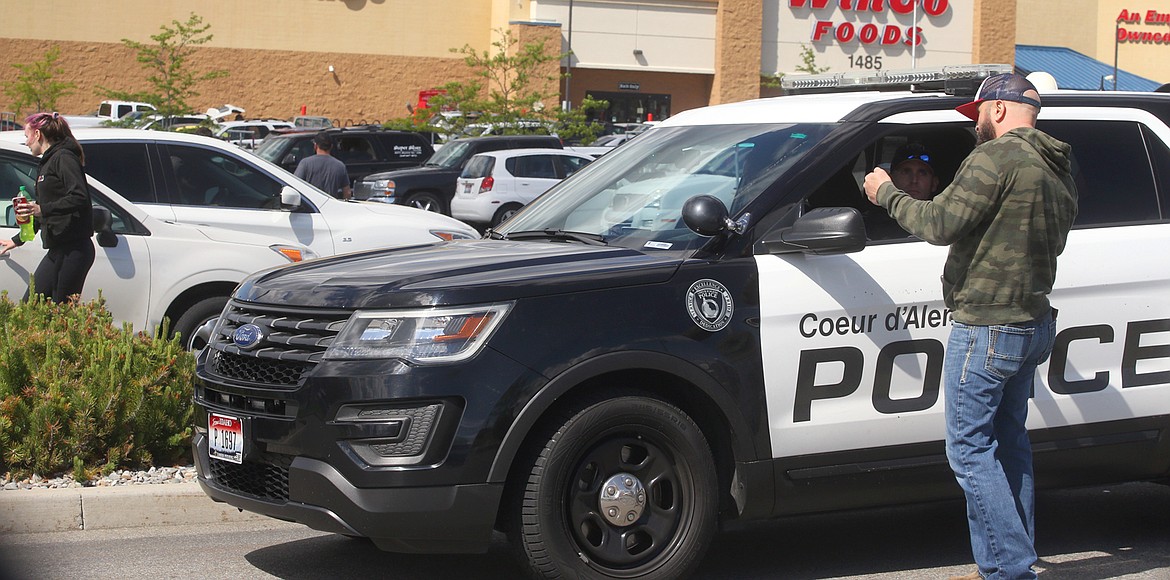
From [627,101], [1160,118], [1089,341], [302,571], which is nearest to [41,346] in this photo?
[302,571]

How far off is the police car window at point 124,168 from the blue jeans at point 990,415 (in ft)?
22.2

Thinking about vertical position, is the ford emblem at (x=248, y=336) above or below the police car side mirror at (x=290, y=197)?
below

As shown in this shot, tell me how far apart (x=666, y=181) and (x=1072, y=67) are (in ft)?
180

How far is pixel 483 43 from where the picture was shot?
51.2 m

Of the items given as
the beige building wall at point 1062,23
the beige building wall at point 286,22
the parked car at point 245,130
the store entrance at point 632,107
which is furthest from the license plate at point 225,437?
the beige building wall at point 1062,23

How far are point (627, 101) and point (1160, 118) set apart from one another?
4472 centimetres

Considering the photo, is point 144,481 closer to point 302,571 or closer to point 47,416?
point 47,416

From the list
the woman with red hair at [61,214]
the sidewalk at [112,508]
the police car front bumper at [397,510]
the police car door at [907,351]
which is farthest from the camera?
the woman with red hair at [61,214]

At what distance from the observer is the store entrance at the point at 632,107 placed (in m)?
50.0

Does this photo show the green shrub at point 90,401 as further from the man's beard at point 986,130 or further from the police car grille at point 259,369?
the man's beard at point 986,130

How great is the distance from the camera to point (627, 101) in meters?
50.1

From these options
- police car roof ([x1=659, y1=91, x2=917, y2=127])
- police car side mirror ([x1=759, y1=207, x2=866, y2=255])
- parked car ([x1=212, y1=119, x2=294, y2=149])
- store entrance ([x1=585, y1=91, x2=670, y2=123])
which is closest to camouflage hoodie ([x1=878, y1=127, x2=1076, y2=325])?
police car side mirror ([x1=759, y1=207, x2=866, y2=255])

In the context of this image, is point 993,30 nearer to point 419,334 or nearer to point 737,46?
point 737,46

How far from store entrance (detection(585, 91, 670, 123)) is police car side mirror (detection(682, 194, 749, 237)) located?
45251 millimetres
